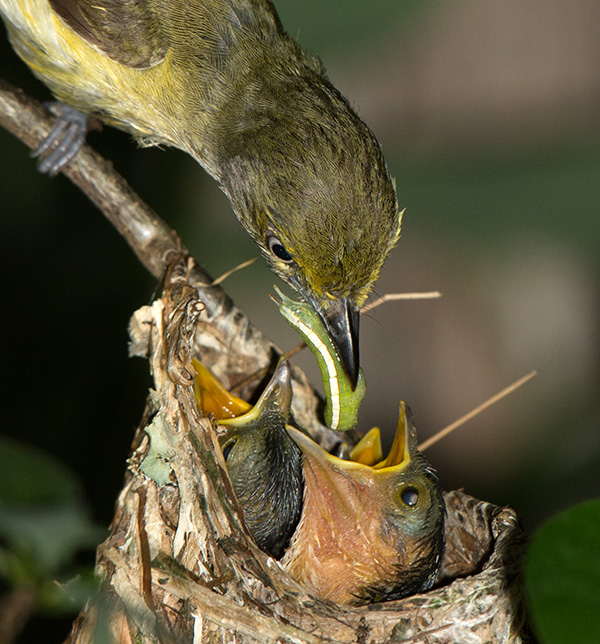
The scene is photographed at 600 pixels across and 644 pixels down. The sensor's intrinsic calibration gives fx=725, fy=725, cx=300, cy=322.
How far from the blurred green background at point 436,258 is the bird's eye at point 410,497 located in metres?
0.33

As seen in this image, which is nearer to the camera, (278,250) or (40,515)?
(40,515)

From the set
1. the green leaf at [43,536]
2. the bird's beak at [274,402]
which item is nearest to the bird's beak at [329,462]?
the bird's beak at [274,402]

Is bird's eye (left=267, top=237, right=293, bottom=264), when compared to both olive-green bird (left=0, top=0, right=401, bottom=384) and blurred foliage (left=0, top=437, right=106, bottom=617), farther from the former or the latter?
blurred foliage (left=0, top=437, right=106, bottom=617)

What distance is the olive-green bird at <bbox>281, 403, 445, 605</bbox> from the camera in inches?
70.1

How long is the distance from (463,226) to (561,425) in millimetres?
1242

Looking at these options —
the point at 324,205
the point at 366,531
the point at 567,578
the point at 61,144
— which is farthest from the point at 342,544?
the point at 61,144

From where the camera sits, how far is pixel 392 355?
4.18 m

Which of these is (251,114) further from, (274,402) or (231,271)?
(274,402)

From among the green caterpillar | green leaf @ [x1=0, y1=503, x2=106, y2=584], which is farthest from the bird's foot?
green leaf @ [x1=0, y1=503, x2=106, y2=584]

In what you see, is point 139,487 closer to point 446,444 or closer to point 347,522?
point 347,522

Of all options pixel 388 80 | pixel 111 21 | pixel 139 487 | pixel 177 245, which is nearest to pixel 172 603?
pixel 139 487

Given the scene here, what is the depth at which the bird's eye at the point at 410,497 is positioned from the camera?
5.88ft

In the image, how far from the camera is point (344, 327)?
172 cm

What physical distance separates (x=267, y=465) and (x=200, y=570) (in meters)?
0.41
